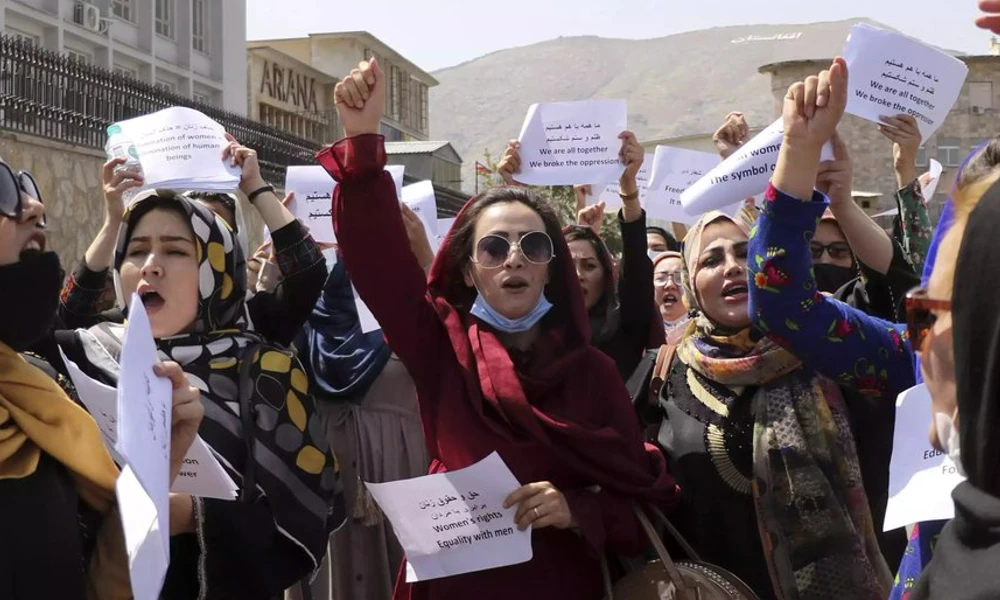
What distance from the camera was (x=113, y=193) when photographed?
405 cm

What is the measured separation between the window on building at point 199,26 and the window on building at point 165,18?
0.53m

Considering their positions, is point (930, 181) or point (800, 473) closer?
point (800, 473)

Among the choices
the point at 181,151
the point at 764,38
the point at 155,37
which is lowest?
the point at 181,151

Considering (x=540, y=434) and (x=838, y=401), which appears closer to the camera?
(x=540, y=434)

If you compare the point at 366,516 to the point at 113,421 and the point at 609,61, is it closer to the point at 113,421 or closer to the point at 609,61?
Result: the point at 113,421

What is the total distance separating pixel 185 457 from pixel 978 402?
1.71 metres

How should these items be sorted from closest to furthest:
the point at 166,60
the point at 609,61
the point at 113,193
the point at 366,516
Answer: the point at 113,193 → the point at 366,516 → the point at 166,60 → the point at 609,61

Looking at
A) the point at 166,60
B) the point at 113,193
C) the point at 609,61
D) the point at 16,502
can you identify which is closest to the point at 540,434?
the point at 16,502

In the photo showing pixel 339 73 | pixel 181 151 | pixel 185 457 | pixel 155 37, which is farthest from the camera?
pixel 339 73

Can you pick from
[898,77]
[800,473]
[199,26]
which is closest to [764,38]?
[199,26]

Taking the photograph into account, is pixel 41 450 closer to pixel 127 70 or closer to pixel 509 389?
pixel 509 389

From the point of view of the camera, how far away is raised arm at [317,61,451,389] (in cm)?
316

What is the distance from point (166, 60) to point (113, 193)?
74.3 feet

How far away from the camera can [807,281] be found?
2773 mm
